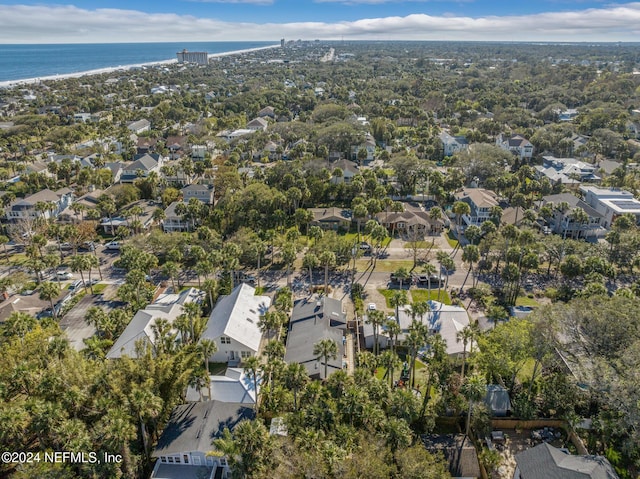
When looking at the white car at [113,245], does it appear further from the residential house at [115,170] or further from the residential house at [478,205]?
the residential house at [478,205]

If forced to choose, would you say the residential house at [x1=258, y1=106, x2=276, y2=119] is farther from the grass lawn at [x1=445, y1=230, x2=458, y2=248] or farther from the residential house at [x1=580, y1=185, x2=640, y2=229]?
the residential house at [x1=580, y1=185, x2=640, y2=229]

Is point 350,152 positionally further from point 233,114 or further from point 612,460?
point 612,460

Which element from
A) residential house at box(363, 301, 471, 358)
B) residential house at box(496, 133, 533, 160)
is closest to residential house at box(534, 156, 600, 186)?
residential house at box(496, 133, 533, 160)

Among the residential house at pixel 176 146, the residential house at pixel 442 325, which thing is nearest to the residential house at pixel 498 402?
the residential house at pixel 442 325

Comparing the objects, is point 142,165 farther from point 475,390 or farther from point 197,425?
point 475,390

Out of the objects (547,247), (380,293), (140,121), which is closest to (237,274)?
(380,293)

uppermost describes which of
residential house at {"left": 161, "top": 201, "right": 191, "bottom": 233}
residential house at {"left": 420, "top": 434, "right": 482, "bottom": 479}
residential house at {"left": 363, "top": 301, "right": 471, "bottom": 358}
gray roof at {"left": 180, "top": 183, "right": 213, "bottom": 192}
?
gray roof at {"left": 180, "top": 183, "right": 213, "bottom": 192}
